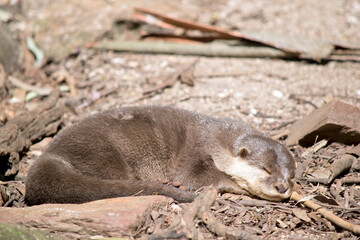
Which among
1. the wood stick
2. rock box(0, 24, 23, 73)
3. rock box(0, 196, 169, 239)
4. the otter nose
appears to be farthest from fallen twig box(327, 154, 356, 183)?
rock box(0, 24, 23, 73)

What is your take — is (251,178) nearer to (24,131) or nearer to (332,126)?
(332,126)

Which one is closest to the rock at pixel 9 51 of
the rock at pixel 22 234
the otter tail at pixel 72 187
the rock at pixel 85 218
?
the otter tail at pixel 72 187

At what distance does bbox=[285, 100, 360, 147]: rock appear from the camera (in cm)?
319

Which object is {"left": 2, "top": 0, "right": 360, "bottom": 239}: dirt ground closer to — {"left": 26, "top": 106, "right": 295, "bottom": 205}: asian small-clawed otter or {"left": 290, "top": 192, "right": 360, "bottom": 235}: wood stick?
{"left": 290, "top": 192, "right": 360, "bottom": 235}: wood stick

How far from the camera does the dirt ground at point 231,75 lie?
2.80 m

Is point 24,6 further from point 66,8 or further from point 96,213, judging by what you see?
point 96,213

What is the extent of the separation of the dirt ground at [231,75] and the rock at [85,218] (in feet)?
1.13

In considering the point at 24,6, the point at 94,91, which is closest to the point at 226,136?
the point at 94,91

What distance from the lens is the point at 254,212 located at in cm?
274

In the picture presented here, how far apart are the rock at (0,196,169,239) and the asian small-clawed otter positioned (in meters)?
0.13

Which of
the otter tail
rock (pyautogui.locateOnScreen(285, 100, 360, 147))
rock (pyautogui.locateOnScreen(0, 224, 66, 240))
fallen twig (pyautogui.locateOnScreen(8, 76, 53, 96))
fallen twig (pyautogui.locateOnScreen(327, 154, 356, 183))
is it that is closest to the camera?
rock (pyautogui.locateOnScreen(0, 224, 66, 240))

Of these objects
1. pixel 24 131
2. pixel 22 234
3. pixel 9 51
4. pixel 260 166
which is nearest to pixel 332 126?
pixel 260 166

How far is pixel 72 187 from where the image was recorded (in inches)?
101

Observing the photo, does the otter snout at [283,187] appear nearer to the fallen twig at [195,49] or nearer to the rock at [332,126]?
the rock at [332,126]
